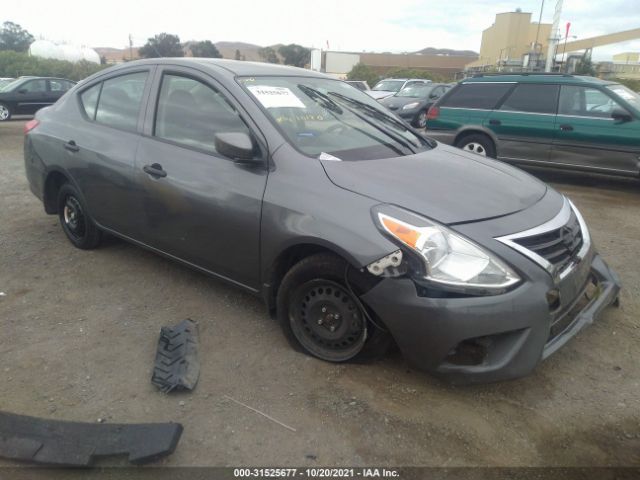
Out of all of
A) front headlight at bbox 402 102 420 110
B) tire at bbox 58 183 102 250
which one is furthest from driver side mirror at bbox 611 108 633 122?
front headlight at bbox 402 102 420 110

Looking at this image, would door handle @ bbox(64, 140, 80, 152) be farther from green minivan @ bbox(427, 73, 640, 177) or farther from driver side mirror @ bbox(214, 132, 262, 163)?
green minivan @ bbox(427, 73, 640, 177)

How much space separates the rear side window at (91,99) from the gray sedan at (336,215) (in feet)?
0.14

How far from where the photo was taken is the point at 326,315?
2.79 metres

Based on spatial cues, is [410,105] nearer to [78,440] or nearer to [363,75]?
[78,440]

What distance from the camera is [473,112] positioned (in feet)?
26.4

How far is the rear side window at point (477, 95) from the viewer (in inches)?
311

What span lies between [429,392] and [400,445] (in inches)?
17.4

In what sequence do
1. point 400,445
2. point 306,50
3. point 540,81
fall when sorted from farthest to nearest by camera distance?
point 306,50 < point 540,81 < point 400,445

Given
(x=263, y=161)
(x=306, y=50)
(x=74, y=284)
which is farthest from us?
(x=306, y=50)

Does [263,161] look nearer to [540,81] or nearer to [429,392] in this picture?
[429,392]

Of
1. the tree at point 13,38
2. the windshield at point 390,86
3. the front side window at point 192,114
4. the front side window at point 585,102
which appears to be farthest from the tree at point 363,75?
the tree at point 13,38

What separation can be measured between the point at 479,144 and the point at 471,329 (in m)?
6.24

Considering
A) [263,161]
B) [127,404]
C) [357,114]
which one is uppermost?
[357,114]

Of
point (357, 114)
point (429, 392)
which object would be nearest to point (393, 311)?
point (429, 392)
